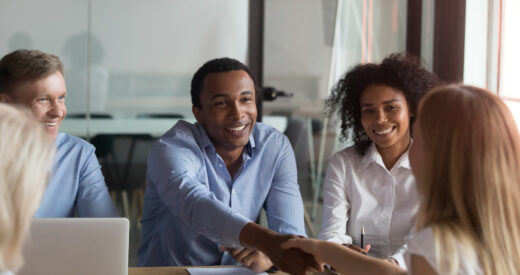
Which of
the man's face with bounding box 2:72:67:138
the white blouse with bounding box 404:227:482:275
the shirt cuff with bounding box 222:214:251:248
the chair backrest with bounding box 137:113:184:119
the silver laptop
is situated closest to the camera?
the white blouse with bounding box 404:227:482:275

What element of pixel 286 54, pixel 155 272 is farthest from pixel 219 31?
pixel 155 272

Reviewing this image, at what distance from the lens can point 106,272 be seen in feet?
4.84

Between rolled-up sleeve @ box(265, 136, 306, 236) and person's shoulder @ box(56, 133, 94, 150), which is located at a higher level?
person's shoulder @ box(56, 133, 94, 150)

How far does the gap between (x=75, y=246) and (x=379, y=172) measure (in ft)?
4.12

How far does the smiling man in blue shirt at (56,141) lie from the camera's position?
84.4 inches

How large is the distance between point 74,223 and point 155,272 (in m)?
0.36

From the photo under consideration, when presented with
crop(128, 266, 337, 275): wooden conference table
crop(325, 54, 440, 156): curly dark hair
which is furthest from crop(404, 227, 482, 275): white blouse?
crop(325, 54, 440, 156): curly dark hair

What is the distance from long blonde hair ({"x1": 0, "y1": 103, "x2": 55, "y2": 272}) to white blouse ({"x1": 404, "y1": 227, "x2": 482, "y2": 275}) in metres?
0.75

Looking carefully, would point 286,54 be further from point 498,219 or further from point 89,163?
point 498,219

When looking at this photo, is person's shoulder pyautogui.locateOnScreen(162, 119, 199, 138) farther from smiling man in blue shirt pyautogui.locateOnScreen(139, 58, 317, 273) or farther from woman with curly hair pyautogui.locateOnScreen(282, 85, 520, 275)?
woman with curly hair pyautogui.locateOnScreen(282, 85, 520, 275)

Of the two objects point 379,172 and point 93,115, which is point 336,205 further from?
point 93,115

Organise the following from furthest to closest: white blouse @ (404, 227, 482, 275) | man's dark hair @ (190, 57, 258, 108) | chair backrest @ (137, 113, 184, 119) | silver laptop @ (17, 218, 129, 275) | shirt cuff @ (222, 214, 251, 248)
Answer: chair backrest @ (137, 113, 184, 119) < man's dark hair @ (190, 57, 258, 108) < shirt cuff @ (222, 214, 251, 248) < silver laptop @ (17, 218, 129, 275) < white blouse @ (404, 227, 482, 275)

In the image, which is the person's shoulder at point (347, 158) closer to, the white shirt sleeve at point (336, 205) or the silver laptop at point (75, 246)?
the white shirt sleeve at point (336, 205)

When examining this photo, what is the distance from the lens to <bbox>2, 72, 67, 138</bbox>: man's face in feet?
7.02
